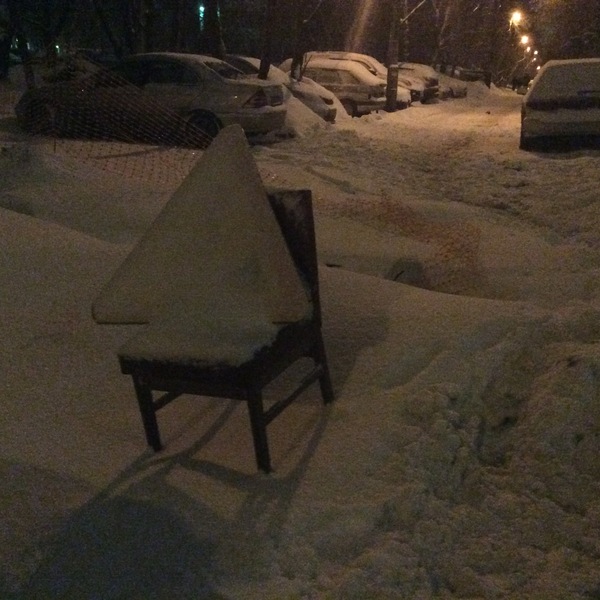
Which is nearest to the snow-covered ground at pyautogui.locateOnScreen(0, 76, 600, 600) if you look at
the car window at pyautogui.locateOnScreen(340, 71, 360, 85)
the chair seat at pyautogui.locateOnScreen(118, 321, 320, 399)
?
the chair seat at pyautogui.locateOnScreen(118, 321, 320, 399)

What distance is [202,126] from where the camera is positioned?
38.7 ft

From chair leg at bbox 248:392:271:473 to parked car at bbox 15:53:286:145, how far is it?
844cm

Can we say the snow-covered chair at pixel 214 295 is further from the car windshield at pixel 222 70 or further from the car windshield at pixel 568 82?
the car windshield at pixel 568 82

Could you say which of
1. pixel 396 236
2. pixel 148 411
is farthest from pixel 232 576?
pixel 396 236

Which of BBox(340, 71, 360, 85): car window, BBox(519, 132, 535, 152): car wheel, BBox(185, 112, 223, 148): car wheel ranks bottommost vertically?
BBox(519, 132, 535, 152): car wheel

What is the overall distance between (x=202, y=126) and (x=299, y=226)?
929 centimetres

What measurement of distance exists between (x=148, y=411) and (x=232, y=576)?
0.85 meters

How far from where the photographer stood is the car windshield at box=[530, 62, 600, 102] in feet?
37.7

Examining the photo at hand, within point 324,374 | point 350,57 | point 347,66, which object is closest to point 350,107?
point 347,66

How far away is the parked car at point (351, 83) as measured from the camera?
779 inches

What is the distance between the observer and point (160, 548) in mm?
2496

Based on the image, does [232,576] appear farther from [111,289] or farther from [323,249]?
[323,249]

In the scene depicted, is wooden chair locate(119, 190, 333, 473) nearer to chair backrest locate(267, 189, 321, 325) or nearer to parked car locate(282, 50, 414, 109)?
chair backrest locate(267, 189, 321, 325)

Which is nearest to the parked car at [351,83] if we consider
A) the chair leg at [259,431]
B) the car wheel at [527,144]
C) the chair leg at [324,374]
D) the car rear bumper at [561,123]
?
the car wheel at [527,144]
